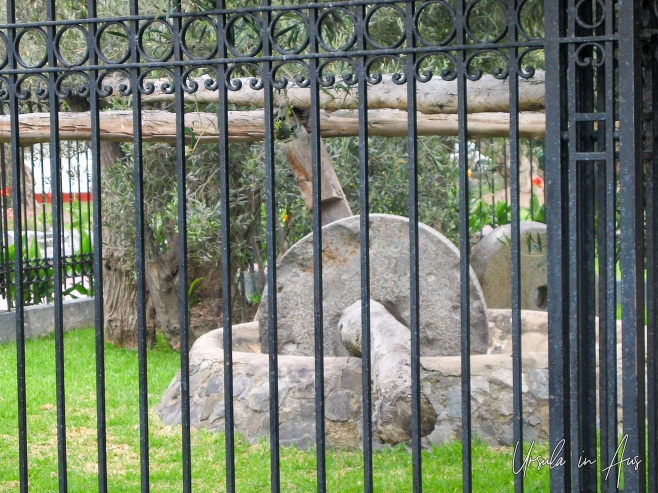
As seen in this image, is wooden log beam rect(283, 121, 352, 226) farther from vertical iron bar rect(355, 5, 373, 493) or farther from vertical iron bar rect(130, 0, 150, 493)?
vertical iron bar rect(355, 5, 373, 493)

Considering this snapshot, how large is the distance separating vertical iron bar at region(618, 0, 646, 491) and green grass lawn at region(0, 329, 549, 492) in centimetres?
178

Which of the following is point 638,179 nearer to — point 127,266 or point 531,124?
point 531,124

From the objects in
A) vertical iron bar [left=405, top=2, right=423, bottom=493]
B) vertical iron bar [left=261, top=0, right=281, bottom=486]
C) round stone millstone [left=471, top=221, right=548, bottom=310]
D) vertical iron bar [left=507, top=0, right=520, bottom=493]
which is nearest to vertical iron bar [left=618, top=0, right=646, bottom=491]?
vertical iron bar [left=507, top=0, right=520, bottom=493]

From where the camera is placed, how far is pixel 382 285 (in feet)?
19.3

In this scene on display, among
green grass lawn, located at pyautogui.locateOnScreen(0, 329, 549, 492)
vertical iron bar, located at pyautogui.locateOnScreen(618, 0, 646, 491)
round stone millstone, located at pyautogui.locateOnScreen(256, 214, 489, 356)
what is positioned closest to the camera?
vertical iron bar, located at pyautogui.locateOnScreen(618, 0, 646, 491)

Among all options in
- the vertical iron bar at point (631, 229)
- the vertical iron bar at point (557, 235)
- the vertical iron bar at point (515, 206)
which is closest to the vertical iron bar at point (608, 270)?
the vertical iron bar at point (631, 229)

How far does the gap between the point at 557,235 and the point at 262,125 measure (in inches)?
110

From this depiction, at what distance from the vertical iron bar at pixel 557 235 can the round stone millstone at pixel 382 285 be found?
3100 millimetres

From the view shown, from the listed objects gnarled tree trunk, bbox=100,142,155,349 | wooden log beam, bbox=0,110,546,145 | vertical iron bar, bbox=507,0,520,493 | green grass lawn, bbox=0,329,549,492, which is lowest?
green grass lawn, bbox=0,329,549,492

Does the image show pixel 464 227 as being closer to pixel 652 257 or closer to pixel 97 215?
pixel 652 257

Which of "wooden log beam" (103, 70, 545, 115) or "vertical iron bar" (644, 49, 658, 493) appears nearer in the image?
"vertical iron bar" (644, 49, 658, 493)

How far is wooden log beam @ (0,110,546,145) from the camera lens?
4.74 meters

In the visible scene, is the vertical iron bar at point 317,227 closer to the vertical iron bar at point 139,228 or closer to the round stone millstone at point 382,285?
the vertical iron bar at point 139,228

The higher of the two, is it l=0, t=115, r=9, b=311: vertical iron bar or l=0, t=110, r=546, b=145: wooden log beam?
l=0, t=110, r=546, b=145: wooden log beam
